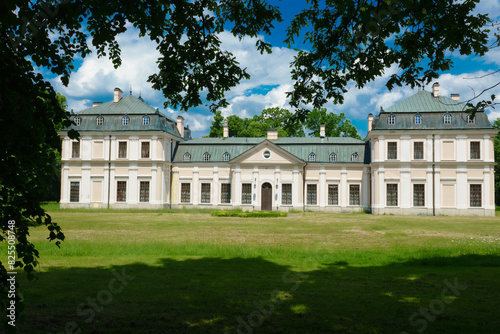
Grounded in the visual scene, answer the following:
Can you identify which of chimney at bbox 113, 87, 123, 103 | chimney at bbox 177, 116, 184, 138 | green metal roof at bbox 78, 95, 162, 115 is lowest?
chimney at bbox 177, 116, 184, 138

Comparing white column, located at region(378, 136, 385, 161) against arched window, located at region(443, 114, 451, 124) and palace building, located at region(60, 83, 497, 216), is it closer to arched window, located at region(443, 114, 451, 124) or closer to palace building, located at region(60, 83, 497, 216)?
palace building, located at region(60, 83, 497, 216)

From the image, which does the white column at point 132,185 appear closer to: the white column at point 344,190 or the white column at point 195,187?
the white column at point 195,187

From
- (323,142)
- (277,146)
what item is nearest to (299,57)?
(277,146)

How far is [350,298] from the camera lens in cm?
623

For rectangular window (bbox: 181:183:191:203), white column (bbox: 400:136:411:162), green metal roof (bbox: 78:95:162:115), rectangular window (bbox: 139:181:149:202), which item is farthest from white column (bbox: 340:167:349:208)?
green metal roof (bbox: 78:95:162:115)

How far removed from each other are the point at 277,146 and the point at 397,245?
2573 centimetres

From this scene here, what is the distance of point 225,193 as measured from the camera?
4016cm

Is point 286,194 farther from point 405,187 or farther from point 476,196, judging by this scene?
point 476,196

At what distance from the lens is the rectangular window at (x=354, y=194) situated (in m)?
38.8

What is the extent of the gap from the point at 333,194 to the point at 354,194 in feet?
6.55

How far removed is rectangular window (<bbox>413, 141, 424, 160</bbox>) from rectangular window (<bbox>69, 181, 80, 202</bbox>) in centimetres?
3204

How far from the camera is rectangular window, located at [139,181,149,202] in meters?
39.4

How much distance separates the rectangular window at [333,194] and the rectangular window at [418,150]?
7671mm

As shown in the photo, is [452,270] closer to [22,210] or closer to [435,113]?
[22,210]
